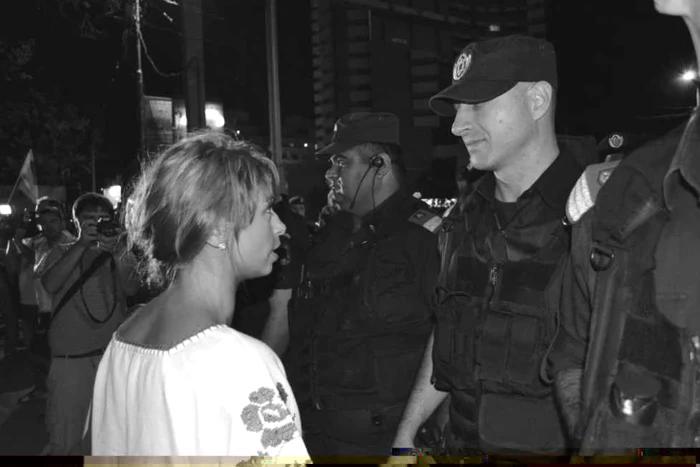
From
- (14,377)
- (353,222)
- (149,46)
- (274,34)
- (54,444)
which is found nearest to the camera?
(353,222)

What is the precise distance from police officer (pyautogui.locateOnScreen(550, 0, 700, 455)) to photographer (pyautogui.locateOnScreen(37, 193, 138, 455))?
515 cm

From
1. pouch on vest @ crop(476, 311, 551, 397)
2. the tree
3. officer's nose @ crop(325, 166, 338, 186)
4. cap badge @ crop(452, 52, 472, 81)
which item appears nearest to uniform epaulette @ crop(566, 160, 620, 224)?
pouch on vest @ crop(476, 311, 551, 397)

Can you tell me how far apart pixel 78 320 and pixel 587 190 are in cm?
521

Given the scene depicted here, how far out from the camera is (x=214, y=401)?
194cm

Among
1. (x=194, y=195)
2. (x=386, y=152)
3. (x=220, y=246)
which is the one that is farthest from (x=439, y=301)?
(x=386, y=152)

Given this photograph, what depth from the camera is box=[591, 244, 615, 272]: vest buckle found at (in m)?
1.70

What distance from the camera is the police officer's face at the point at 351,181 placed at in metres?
4.66

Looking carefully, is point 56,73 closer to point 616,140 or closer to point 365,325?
point 365,325

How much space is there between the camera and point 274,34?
598 inches

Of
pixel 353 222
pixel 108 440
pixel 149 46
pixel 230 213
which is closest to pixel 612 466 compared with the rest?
pixel 230 213

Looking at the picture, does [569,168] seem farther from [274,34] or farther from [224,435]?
[274,34]

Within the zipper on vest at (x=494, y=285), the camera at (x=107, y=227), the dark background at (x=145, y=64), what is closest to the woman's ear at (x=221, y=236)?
the zipper on vest at (x=494, y=285)

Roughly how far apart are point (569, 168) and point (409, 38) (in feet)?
46.6

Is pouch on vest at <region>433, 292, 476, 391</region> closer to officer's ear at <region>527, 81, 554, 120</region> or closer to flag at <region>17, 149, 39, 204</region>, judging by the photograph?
officer's ear at <region>527, 81, 554, 120</region>
